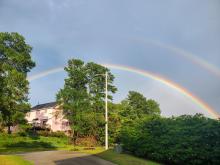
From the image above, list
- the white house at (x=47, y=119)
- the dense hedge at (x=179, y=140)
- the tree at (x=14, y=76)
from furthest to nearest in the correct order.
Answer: the white house at (x=47, y=119) < the tree at (x=14, y=76) < the dense hedge at (x=179, y=140)

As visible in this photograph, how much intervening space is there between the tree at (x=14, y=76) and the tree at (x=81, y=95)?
7676 millimetres

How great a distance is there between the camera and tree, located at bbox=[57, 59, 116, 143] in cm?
5212

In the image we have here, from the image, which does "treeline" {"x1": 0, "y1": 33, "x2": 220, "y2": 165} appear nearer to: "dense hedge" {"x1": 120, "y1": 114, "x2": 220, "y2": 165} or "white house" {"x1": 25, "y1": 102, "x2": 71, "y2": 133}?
"dense hedge" {"x1": 120, "y1": 114, "x2": 220, "y2": 165}

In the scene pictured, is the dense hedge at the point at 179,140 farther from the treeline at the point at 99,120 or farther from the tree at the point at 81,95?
the tree at the point at 81,95

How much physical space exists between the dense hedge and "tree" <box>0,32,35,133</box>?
26135mm

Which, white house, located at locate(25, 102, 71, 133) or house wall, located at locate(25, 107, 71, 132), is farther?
white house, located at locate(25, 102, 71, 133)

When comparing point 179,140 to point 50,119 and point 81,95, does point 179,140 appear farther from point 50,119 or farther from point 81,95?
point 50,119

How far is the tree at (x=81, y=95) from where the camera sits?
171 ft

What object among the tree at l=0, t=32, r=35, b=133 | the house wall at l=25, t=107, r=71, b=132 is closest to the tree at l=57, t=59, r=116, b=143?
the tree at l=0, t=32, r=35, b=133

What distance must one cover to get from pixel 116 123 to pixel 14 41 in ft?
78.6

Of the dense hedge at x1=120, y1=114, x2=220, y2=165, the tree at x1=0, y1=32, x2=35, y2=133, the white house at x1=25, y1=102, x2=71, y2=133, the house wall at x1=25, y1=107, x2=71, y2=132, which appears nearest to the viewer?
the dense hedge at x1=120, y1=114, x2=220, y2=165

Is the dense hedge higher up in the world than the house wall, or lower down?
lower down

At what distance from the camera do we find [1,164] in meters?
19.4

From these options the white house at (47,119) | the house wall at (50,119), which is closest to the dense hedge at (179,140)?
the house wall at (50,119)
